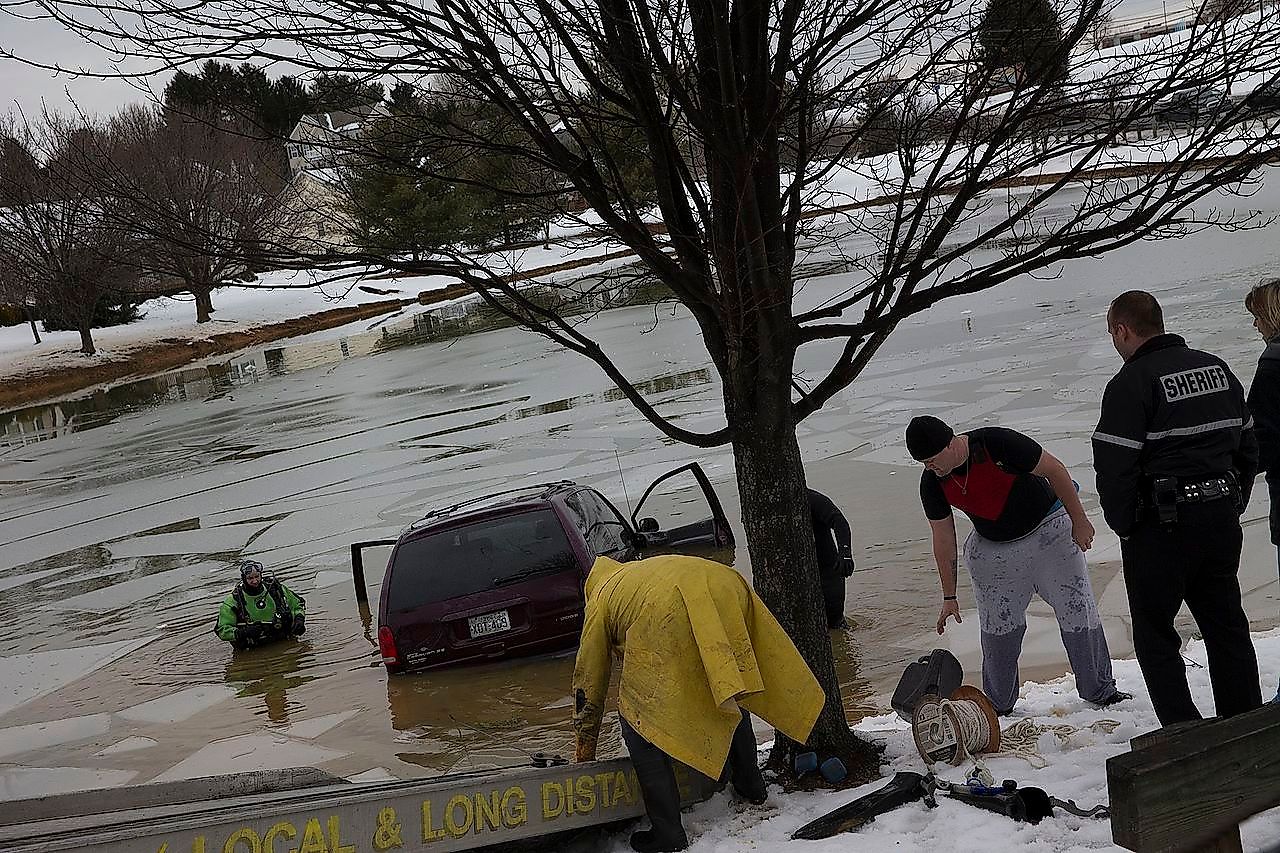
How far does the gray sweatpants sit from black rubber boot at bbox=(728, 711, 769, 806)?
54.5 inches

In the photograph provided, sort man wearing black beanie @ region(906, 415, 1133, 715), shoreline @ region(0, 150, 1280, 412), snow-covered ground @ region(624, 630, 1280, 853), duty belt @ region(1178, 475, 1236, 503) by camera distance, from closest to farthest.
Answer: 1. snow-covered ground @ region(624, 630, 1280, 853)
2. duty belt @ region(1178, 475, 1236, 503)
3. man wearing black beanie @ region(906, 415, 1133, 715)
4. shoreline @ region(0, 150, 1280, 412)

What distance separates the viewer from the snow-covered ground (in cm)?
455

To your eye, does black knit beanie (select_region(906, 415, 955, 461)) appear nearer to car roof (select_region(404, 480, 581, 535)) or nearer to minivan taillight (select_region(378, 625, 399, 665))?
car roof (select_region(404, 480, 581, 535))

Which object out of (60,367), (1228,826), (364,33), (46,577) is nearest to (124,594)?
(46,577)

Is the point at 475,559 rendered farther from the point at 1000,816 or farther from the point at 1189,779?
the point at 1189,779

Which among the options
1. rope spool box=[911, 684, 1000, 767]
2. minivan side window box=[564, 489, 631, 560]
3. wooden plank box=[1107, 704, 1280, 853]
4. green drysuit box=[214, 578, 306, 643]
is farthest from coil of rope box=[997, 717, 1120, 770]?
green drysuit box=[214, 578, 306, 643]

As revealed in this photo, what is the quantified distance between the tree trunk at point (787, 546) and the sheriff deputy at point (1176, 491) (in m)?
1.39

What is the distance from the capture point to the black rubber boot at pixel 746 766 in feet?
18.2

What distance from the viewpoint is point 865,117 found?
598cm

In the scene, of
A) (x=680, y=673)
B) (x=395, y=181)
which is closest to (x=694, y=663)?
(x=680, y=673)

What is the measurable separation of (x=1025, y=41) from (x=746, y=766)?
340 cm

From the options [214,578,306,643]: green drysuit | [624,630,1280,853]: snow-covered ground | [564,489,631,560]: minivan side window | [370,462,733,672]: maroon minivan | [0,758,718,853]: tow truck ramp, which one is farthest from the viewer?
[214,578,306,643]: green drysuit

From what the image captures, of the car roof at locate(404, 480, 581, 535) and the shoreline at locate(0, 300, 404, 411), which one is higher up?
the shoreline at locate(0, 300, 404, 411)

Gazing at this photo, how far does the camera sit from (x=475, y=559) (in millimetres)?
9383
